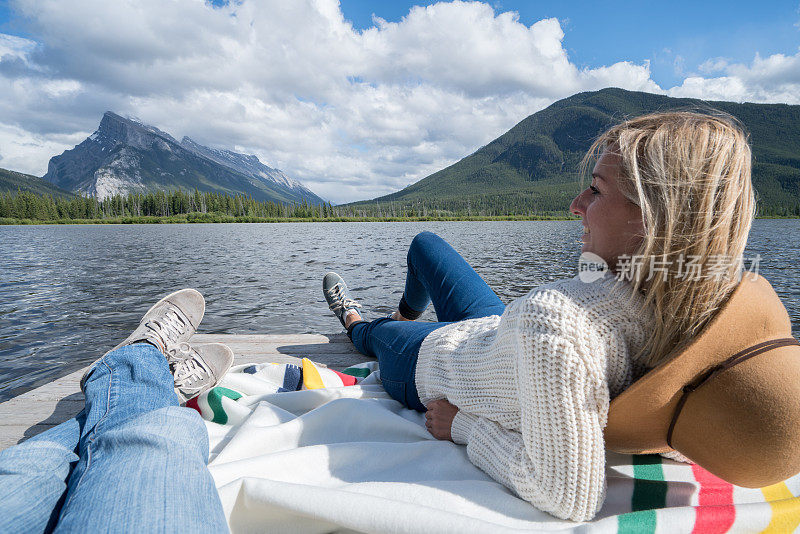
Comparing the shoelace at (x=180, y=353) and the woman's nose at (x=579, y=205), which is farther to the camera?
the shoelace at (x=180, y=353)

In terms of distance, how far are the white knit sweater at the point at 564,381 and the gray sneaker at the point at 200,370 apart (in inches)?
70.8

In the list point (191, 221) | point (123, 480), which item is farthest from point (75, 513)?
point (191, 221)

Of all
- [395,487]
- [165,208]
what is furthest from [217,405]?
[165,208]

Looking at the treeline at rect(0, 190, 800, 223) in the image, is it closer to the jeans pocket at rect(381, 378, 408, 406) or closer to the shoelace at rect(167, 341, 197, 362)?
the shoelace at rect(167, 341, 197, 362)

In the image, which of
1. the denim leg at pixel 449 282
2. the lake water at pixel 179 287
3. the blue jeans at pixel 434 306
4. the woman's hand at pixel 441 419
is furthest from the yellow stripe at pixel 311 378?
the lake water at pixel 179 287

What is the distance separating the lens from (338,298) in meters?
4.12

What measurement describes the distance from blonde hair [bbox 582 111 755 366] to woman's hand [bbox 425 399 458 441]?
77cm

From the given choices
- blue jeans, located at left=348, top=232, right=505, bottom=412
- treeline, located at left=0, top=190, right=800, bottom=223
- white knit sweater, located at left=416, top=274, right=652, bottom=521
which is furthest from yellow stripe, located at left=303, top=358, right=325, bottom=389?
treeline, located at left=0, top=190, right=800, bottom=223

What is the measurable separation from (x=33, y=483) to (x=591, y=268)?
157cm

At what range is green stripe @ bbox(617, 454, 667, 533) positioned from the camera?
3.64 feet

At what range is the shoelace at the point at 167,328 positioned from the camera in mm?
2271

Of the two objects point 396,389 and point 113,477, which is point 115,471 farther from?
point 396,389

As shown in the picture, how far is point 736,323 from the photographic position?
0.98m

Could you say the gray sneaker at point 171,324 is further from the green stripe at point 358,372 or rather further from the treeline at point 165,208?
the treeline at point 165,208
